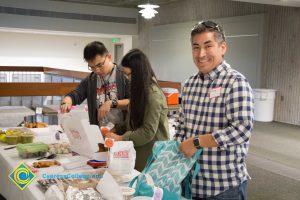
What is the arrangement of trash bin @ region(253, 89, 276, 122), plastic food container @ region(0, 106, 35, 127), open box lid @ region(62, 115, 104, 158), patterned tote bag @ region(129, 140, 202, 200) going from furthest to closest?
1. trash bin @ region(253, 89, 276, 122)
2. plastic food container @ region(0, 106, 35, 127)
3. open box lid @ region(62, 115, 104, 158)
4. patterned tote bag @ region(129, 140, 202, 200)

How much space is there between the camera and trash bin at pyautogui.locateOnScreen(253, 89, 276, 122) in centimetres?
734

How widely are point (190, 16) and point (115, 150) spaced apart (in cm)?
915

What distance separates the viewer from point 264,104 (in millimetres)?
7441

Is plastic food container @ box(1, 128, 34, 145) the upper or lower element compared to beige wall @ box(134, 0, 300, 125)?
lower

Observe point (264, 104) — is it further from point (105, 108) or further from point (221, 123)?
point (221, 123)

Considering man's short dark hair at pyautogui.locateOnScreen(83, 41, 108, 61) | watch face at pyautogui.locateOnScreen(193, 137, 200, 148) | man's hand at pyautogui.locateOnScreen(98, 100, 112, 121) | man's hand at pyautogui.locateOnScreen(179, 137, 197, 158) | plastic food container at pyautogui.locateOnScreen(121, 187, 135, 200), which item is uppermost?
man's short dark hair at pyautogui.locateOnScreen(83, 41, 108, 61)

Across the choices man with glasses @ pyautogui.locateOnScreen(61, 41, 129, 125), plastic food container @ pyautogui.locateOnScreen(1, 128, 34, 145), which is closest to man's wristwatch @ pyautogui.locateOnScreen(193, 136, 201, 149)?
man with glasses @ pyautogui.locateOnScreen(61, 41, 129, 125)

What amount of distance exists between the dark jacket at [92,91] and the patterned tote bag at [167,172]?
34.5 inches

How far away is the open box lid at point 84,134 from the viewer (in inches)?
70.2

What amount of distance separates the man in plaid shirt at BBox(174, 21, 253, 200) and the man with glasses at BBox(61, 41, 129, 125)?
846 millimetres

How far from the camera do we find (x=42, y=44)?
13.6 meters

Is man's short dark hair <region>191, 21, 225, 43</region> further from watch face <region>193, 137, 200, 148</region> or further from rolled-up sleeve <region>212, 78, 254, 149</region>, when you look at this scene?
watch face <region>193, 137, 200, 148</region>

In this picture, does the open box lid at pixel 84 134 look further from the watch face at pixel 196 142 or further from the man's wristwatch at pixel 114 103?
the watch face at pixel 196 142

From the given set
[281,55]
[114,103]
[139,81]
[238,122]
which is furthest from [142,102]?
[281,55]
